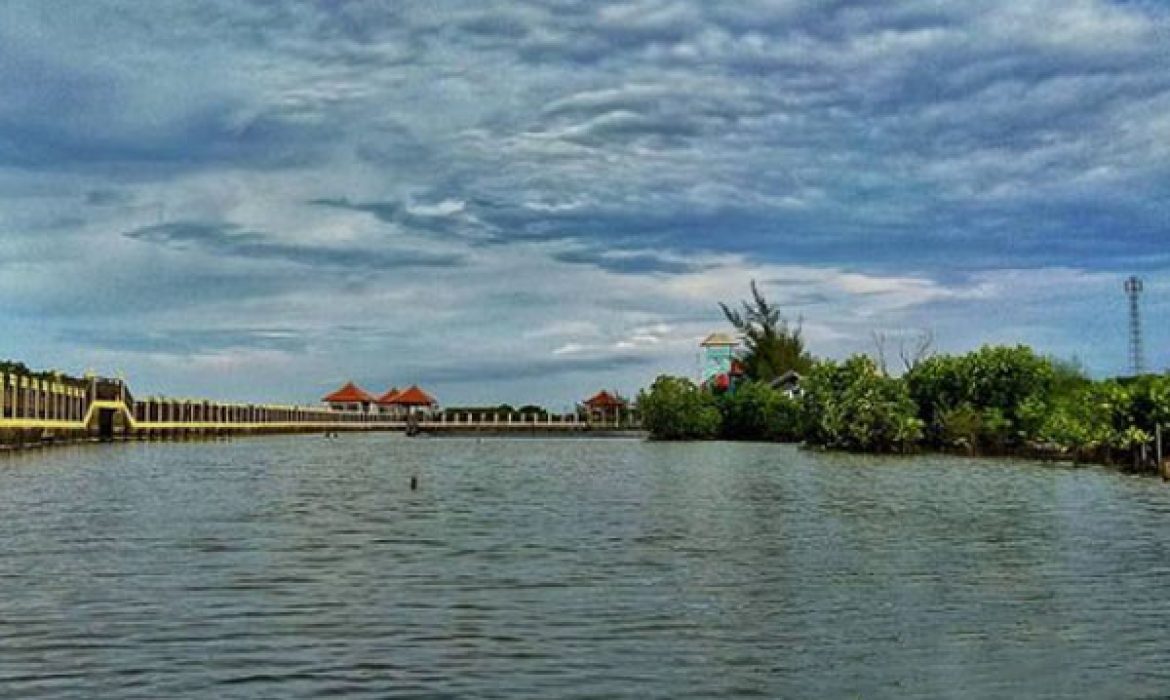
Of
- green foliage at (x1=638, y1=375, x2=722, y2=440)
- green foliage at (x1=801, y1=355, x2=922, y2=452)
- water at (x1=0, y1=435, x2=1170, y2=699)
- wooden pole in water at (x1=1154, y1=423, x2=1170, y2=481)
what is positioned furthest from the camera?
green foliage at (x1=638, y1=375, x2=722, y2=440)

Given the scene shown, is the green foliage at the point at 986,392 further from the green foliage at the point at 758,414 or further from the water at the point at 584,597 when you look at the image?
the water at the point at 584,597

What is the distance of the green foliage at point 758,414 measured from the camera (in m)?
127

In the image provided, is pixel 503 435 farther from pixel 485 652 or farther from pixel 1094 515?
pixel 485 652

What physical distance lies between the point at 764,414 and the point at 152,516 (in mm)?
101101

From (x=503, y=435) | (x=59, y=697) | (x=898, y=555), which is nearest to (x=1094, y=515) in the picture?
(x=898, y=555)

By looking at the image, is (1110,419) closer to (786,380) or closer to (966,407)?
(966,407)

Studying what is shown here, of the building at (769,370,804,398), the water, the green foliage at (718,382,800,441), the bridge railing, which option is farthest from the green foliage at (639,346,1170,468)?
the bridge railing

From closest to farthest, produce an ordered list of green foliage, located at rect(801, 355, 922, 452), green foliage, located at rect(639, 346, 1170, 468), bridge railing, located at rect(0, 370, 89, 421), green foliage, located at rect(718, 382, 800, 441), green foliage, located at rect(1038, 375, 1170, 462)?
green foliage, located at rect(1038, 375, 1170, 462) < green foliage, located at rect(639, 346, 1170, 468) < bridge railing, located at rect(0, 370, 89, 421) < green foliage, located at rect(801, 355, 922, 452) < green foliage, located at rect(718, 382, 800, 441)

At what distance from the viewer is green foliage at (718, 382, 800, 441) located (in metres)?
127

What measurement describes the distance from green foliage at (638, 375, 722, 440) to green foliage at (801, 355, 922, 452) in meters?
42.1

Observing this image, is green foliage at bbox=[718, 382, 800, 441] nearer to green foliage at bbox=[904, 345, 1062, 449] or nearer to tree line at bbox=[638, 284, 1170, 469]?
tree line at bbox=[638, 284, 1170, 469]

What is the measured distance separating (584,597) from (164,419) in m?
114

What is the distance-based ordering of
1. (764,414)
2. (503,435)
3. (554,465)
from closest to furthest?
1. (554,465)
2. (764,414)
3. (503,435)

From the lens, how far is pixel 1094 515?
3591cm
